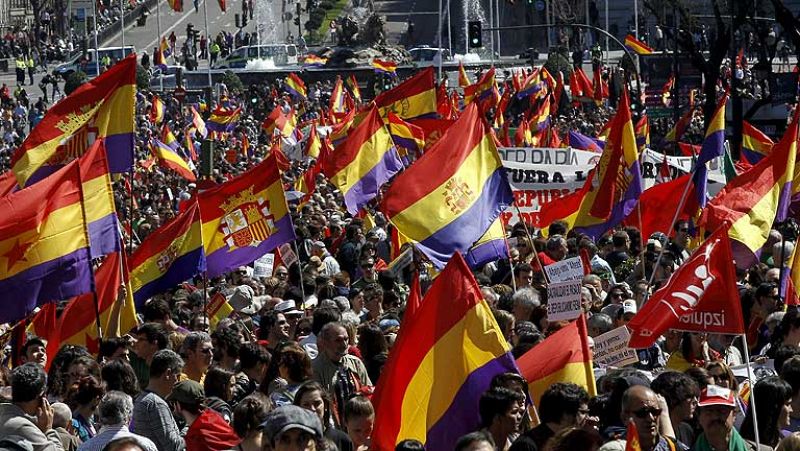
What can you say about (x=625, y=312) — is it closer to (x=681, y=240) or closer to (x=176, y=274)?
(x=176, y=274)

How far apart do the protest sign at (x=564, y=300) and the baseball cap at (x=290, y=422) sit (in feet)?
12.9

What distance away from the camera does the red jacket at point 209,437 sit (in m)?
8.24

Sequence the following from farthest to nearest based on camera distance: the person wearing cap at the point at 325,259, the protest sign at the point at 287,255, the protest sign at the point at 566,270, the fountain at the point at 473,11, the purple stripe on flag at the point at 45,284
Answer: the fountain at the point at 473,11 < the protest sign at the point at 287,255 < the person wearing cap at the point at 325,259 < the protest sign at the point at 566,270 < the purple stripe on flag at the point at 45,284

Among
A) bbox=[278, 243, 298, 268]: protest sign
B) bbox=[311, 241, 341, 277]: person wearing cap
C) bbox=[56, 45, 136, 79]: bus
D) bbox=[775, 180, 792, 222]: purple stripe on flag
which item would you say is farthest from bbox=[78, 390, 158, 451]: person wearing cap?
bbox=[56, 45, 136, 79]: bus

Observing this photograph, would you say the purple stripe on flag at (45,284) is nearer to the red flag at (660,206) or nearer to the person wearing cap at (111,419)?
the person wearing cap at (111,419)

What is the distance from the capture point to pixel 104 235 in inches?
491

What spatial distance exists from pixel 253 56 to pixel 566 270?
5735cm

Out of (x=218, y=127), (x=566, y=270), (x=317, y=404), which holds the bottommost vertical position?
(x=218, y=127)

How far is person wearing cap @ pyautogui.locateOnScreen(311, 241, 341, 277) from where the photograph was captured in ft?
Answer: 53.4

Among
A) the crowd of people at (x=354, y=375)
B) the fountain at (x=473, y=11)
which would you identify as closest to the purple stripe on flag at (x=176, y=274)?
the crowd of people at (x=354, y=375)

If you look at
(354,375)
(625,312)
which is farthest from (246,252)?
(354,375)

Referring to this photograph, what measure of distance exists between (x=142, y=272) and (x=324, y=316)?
10.1 feet

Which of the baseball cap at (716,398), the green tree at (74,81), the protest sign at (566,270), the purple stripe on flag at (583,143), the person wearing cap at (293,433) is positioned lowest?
the green tree at (74,81)

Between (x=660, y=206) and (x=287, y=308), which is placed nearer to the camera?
(x=287, y=308)
